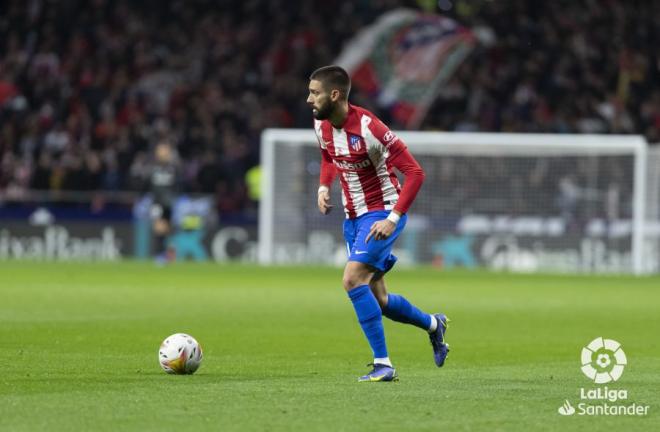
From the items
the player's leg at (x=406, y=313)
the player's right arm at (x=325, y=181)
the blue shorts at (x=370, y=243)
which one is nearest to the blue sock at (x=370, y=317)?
the blue shorts at (x=370, y=243)

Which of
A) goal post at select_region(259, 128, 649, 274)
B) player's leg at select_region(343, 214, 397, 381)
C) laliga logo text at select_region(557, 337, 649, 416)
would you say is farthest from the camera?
goal post at select_region(259, 128, 649, 274)

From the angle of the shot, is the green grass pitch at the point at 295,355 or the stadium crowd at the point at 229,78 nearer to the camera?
the green grass pitch at the point at 295,355

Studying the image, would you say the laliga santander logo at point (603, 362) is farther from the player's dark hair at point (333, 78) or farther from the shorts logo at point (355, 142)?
the player's dark hair at point (333, 78)

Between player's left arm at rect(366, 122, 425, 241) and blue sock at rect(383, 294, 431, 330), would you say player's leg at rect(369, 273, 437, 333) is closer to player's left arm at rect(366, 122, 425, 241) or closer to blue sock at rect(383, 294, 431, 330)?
blue sock at rect(383, 294, 431, 330)

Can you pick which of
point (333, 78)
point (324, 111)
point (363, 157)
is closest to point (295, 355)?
point (363, 157)

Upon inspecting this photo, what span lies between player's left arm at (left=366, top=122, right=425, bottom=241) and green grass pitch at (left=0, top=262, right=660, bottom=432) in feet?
3.04

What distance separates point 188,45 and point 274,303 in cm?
1584

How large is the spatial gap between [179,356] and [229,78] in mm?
21558

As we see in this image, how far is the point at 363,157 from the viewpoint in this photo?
8.78 m

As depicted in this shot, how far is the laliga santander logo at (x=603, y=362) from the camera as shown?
8.73 meters

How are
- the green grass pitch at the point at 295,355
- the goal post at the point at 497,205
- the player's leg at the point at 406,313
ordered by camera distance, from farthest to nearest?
1. the goal post at the point at 497,205
2. the player's leg at the point at 406,313
3. the green grass pitch at the point at 295,355

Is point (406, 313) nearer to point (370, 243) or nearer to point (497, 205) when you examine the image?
point (370, 243)

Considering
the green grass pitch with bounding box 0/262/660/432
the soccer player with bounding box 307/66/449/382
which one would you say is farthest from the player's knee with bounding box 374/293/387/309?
the green grass pitch with bounding box 0/262/660/432

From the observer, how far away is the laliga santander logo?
28.6 feet
